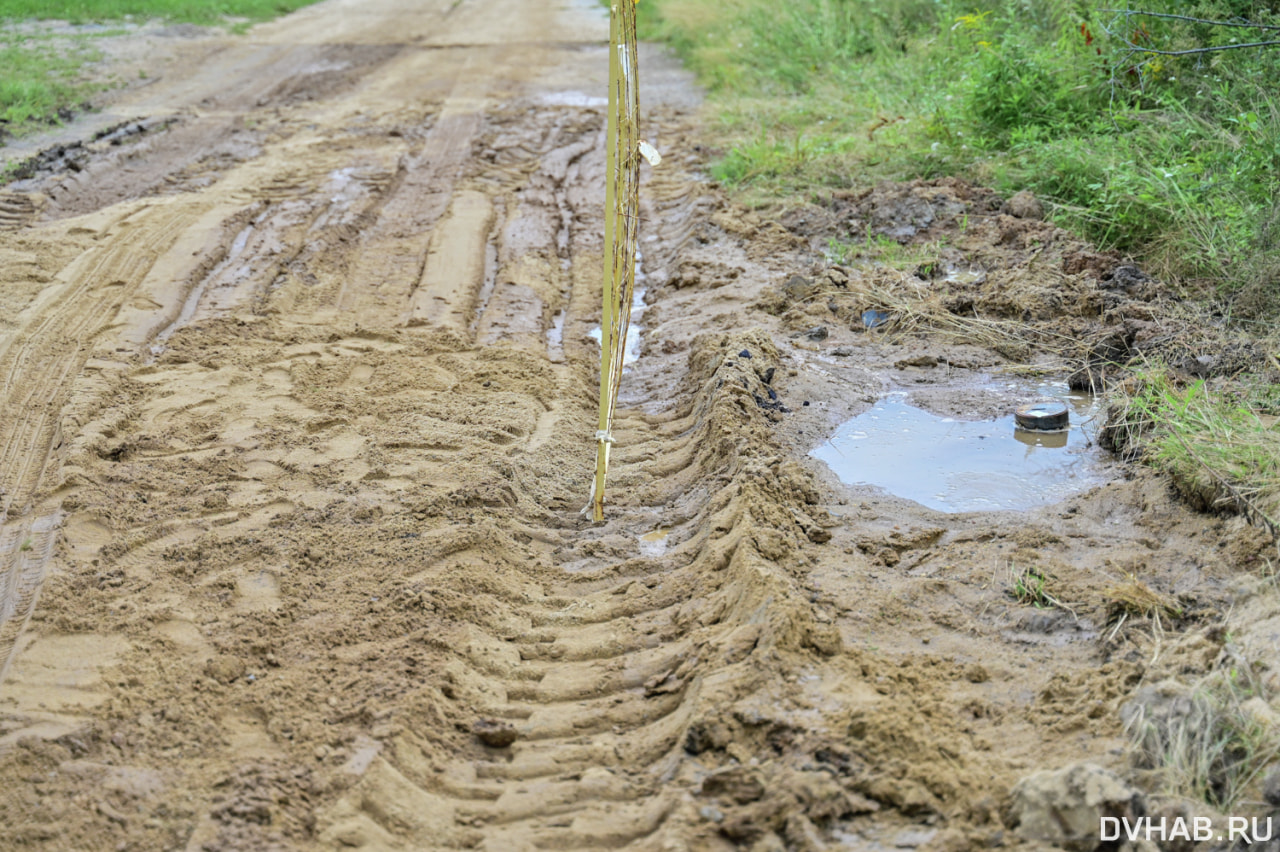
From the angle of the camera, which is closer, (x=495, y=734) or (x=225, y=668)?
(x=495, y=734)

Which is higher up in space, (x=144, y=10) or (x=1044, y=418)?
(x=144, y=10)

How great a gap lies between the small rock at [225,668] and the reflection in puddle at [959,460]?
96.0 inches

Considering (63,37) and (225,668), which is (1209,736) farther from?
(63,37)

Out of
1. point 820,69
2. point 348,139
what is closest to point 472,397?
point 348,139

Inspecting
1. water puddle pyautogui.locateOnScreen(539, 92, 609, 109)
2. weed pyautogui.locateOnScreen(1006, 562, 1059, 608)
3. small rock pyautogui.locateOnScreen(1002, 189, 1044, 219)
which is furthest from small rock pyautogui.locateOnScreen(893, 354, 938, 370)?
water puddle pyautogui.locateOnScreen(539, 92, 609, 109)

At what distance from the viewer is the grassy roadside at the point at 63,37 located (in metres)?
9.96

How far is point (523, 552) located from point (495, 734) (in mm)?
996

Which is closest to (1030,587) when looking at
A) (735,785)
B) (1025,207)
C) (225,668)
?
(735,785)

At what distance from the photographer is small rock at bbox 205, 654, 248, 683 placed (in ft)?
9.72

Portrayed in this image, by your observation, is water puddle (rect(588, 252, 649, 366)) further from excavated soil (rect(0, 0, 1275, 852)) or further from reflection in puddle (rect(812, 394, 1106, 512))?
reflection in puddle (rect(812, 394, 1106, 512))

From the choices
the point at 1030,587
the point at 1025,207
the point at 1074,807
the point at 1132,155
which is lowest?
the point at 1030,587

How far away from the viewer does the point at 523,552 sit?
3648 millimetres

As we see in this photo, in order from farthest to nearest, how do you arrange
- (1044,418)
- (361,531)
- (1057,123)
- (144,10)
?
1. (144,10)
2. (1057,123)
3. (1044,418)
4. (361,531)

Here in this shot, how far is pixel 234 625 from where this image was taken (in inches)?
125
